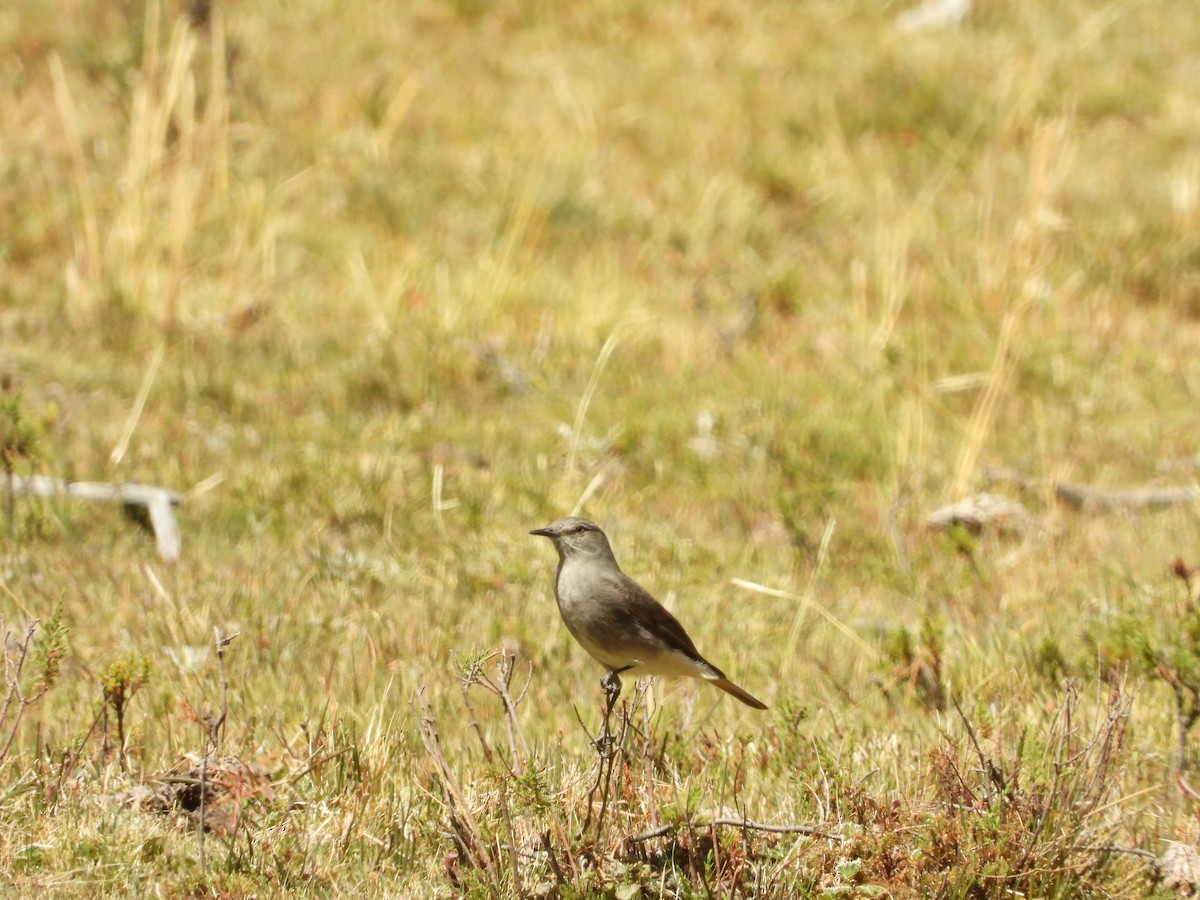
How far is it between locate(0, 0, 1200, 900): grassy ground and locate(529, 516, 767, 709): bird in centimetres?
19

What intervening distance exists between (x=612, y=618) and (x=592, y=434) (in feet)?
10.3

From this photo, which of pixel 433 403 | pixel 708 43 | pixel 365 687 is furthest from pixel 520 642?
pixel 708 43

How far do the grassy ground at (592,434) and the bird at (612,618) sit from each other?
0.19 m

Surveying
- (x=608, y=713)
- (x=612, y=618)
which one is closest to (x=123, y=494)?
(x=612, y=618)

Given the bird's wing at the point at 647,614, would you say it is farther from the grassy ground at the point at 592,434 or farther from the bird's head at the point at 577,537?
the grassy ground at the point at 592,434

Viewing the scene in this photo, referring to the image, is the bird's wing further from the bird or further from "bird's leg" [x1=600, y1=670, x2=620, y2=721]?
"bird's leg" [x1=600, y1=670, x2=620, y2=721]

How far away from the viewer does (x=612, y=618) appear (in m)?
3.90

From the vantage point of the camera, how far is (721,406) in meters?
7.34

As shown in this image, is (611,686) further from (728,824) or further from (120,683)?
(120,683)

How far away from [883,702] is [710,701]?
0.57 m

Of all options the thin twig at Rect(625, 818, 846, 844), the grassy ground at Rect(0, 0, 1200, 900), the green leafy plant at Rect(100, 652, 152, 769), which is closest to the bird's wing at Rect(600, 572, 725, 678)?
the grassy ground at Rect(0, 0, 1200, 900)

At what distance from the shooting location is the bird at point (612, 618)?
3.90m

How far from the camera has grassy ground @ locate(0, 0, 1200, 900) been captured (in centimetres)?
Answer: 333

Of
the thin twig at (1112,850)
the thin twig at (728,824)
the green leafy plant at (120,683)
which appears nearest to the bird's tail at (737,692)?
the thin twig at (728,824)
